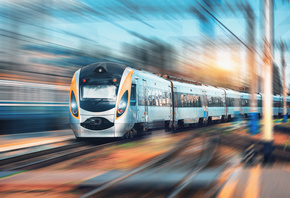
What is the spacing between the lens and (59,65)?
17.0 meters

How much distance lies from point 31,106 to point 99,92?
412cm

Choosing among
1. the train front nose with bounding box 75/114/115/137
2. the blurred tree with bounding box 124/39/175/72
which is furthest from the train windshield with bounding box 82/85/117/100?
the blurred tree with bounding box 124/39/175/72

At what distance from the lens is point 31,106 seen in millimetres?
15859

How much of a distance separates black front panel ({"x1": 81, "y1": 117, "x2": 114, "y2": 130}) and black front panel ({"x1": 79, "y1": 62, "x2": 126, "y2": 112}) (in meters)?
0.33

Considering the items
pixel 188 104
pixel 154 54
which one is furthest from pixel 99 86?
pixel 154 54

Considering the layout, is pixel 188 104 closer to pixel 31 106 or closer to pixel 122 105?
pixel 31 106

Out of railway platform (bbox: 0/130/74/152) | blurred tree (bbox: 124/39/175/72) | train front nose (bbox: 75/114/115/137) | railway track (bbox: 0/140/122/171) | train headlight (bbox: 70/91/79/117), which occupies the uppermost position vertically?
blurred tree (bbox: 124/39/175/72)

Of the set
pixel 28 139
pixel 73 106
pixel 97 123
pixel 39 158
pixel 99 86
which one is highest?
pixel 99 86

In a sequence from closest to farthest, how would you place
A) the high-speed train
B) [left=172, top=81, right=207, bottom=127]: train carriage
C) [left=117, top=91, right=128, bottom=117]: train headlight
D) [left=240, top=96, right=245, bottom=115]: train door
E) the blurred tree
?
the high-speed train < [left=117, top=91, right=128, bottom=117]: train headlight < [left=172, top=81, right=207, bottom=127]: train carriage < the blurred tree < [left=240, top=96, right=245, bottom=115]: train door

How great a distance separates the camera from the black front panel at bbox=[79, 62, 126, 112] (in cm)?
1302

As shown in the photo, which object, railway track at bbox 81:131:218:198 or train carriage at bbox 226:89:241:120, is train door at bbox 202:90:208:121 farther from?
railway track at bbox 81:131:218:198

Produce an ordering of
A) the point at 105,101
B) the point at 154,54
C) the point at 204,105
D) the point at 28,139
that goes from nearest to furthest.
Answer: the point at 105,101
the point at 28,139
the point at 204,105
the point at 154,54

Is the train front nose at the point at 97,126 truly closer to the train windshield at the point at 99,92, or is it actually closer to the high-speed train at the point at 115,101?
the high-speed train at the point at 115,101

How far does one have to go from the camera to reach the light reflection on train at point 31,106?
14601 mm
